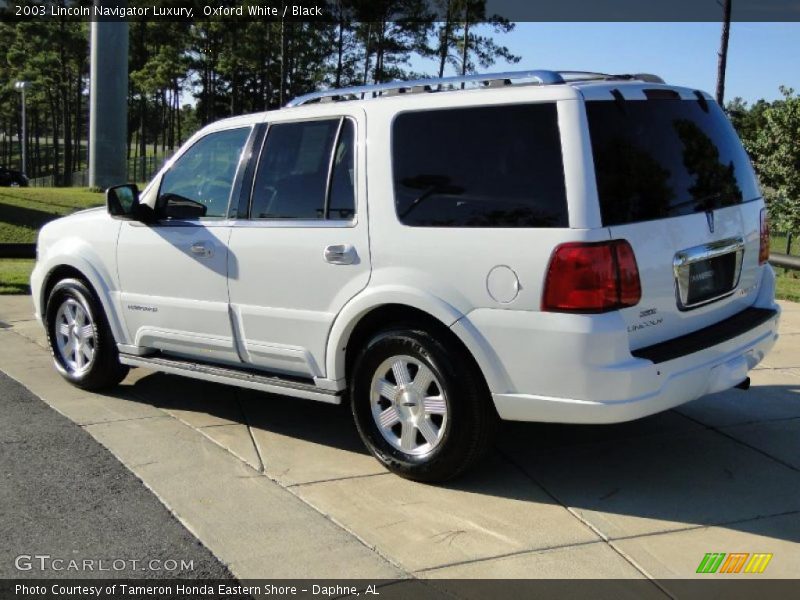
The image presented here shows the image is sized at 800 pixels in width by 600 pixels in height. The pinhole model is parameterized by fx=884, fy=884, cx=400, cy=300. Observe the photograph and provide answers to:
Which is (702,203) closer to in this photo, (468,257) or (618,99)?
(618,99)

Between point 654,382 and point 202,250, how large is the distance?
276 cm

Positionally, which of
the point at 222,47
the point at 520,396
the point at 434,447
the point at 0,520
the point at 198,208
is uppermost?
the point at 222,47

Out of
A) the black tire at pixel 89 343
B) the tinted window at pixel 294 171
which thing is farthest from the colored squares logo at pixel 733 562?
the black tire at pixel 89 343

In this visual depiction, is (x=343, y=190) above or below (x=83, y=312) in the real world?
above

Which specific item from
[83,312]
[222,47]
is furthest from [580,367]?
[222,47]

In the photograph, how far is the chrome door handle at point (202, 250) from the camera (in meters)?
5.27

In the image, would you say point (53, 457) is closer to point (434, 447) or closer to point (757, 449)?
point (434, 447)

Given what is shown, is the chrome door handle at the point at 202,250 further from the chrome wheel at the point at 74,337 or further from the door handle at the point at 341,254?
the chrome wheel at the point at 74,337

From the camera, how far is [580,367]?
392cm

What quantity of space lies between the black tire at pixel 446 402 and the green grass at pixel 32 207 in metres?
11.6

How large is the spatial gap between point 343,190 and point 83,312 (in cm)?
248

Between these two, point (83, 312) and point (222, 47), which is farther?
point (222, 47)

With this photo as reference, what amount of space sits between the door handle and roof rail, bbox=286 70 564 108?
86 centimetres

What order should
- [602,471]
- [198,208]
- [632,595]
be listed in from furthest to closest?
[198,208]
[602,471]
[632,595]
